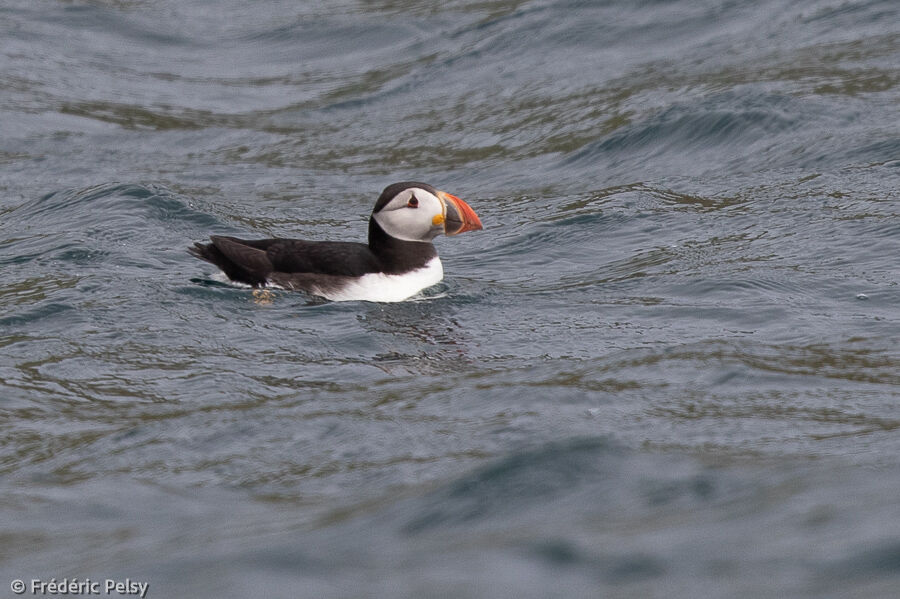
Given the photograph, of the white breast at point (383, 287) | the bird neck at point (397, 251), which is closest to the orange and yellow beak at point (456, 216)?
the bird neck at point (397, 251)

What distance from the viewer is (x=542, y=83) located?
13.8 m

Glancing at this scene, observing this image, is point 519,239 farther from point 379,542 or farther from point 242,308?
point 379,542

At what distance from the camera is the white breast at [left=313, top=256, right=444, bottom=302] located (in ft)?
26.1

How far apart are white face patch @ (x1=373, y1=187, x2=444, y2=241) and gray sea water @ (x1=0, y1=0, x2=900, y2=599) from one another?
1.39 ft

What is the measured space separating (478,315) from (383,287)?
640 mm

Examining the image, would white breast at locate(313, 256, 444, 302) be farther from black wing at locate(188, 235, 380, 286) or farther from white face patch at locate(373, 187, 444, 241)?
white face patch at locate(373, 187, 444, 241)

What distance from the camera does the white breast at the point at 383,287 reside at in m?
7.97

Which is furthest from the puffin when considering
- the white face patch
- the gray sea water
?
the gray sea water

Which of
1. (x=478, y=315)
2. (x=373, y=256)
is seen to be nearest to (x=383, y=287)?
(x=373, y=256)

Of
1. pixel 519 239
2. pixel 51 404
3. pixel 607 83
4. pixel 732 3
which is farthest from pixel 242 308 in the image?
pixel 732 3

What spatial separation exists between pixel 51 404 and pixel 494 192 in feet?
19.2

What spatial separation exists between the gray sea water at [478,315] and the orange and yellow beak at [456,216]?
460mm

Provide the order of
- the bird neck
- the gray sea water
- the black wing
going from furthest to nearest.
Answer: the bird neck, the black wing, the gray sea water

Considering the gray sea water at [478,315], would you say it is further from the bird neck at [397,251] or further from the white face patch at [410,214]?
the white face patch at [410,214]
